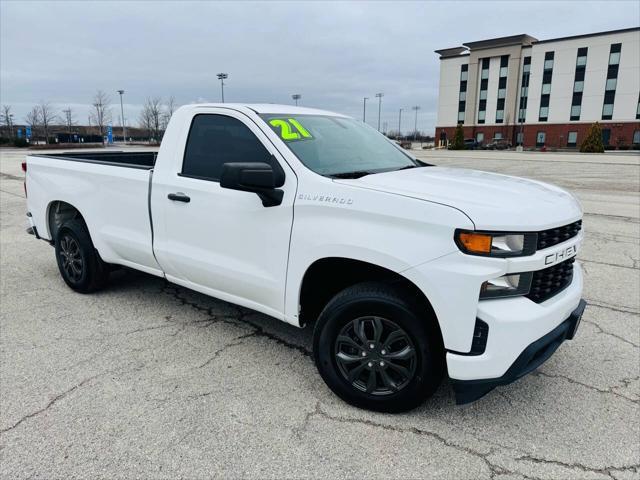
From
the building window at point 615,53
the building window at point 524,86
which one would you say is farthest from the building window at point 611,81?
the building window at point 524,86

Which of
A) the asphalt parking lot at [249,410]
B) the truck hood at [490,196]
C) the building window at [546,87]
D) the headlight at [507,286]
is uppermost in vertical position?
the building window at [546,87]

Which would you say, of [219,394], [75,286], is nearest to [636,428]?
[219,394]

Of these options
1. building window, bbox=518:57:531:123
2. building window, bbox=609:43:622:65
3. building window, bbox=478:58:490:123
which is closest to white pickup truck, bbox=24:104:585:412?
building window, bbox=609:43:622:65

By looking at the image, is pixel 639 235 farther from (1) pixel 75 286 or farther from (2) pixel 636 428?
(1) pixel 75 286

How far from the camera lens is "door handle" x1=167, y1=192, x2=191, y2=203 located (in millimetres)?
3703

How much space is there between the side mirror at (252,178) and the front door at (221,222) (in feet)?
0.34

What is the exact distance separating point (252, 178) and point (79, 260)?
2.87 metres

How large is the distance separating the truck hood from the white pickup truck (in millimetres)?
11

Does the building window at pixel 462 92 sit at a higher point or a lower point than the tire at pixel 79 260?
higher

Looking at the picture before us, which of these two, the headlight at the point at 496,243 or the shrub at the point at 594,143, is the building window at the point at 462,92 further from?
the headlight at the point at 496,243

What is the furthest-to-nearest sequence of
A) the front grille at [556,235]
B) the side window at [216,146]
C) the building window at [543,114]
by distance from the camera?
the building window at [543,114], the side window at [216,146], the front grille at [556,235]

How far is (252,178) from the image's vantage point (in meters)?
2.95

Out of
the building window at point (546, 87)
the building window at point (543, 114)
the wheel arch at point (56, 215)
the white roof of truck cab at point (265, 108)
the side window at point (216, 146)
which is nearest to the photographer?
the side window at point (216, 146)

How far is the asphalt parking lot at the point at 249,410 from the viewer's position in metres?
2.52
